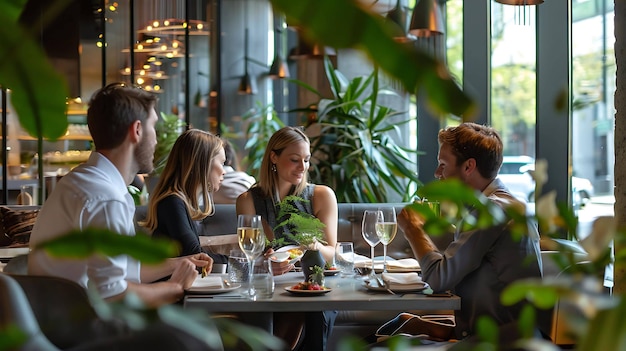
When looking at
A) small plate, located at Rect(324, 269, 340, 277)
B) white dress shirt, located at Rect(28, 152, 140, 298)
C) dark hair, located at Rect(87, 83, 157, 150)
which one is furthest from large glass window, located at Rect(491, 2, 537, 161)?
white dress shirt, located at Rect(28, 152, 140, 298)

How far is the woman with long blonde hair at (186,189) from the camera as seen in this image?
3.71 m

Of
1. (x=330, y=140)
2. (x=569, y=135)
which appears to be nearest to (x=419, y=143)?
(x=330, y=140)

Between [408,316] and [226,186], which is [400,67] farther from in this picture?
[226,186]

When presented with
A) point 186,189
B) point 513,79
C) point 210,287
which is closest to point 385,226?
point 210,287

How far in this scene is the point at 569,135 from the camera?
561 cm

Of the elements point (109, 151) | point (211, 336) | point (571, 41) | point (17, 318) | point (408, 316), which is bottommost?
point (408, 316)

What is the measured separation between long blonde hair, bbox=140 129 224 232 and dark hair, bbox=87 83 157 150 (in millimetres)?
994

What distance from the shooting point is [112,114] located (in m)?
2.76

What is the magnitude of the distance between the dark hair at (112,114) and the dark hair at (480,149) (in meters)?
1.11

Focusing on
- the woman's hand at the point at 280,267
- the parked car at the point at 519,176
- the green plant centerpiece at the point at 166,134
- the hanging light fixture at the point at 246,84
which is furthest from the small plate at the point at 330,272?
the hanging light fixture at the point at 246,84

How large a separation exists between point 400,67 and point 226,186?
5.57m

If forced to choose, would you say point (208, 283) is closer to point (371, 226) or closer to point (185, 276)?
point (185, 276)

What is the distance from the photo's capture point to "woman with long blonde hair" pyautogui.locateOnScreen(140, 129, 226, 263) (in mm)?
3711

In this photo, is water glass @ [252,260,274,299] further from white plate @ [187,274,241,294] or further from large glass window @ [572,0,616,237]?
large glass window @ [572,0,616,237]
